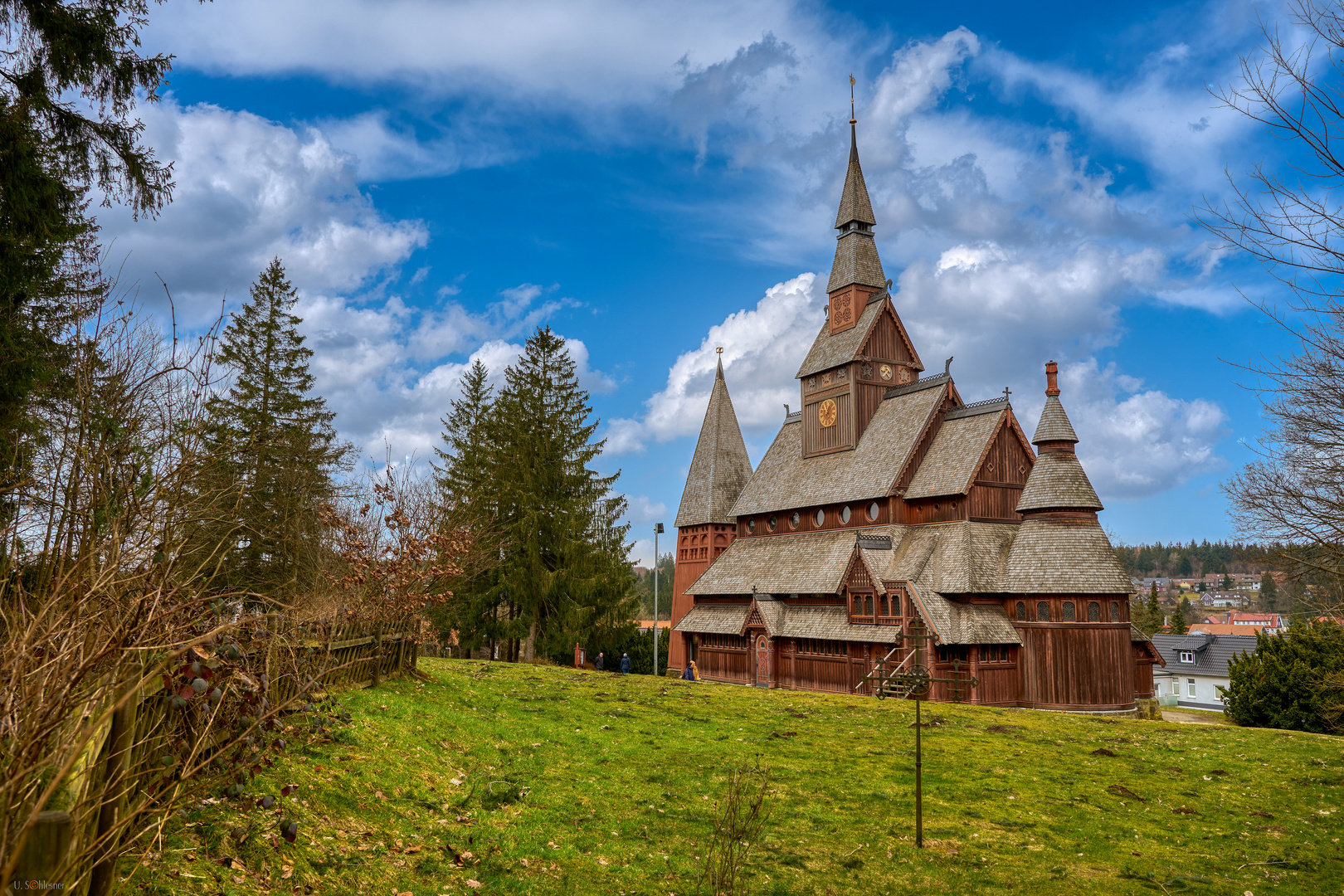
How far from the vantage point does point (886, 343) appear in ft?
131

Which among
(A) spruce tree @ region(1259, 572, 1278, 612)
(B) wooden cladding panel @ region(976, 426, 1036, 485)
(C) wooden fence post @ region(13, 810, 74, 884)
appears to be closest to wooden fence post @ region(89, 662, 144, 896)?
(C) wooden fence post @ region(13, 810, 74, 884)

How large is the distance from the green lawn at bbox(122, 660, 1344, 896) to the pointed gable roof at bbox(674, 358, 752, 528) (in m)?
27.6

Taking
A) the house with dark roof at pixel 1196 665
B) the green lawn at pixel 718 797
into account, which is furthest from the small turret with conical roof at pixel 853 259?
the house with dark roof at pixel 1196 665

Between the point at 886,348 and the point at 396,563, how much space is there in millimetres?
29918

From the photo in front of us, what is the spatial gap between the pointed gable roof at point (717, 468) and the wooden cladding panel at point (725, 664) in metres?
8.72

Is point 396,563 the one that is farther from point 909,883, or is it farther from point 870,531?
point 870,531

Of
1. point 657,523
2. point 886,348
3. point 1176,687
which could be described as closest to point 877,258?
point 886,348

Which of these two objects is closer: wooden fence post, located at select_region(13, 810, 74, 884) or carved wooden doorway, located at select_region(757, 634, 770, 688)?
wooden fence post, located at select_region(13, 810, 74, 884)

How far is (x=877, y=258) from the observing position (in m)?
41.6

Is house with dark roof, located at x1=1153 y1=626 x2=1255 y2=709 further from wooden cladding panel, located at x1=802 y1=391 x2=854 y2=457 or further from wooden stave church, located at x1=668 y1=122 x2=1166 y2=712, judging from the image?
wooden cladding panel, located at x1=802 y1=391 x2=854 y2=457

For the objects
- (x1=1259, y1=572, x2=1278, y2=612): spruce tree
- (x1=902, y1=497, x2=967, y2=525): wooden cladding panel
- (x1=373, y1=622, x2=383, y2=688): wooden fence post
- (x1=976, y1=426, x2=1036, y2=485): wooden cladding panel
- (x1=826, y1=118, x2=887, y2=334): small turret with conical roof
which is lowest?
(x1=373, y1=622, x2=383, y2=688): wooden fence post

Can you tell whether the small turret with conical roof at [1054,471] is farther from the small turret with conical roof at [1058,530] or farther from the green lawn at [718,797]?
the green lawn at [718,797]

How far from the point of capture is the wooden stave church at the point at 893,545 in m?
28.3

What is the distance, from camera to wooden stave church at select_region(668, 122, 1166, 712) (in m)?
28.3
